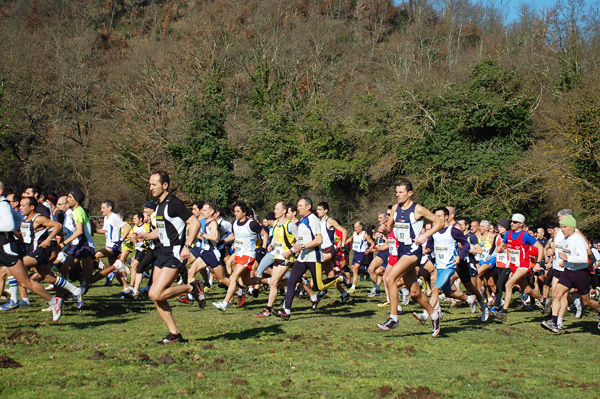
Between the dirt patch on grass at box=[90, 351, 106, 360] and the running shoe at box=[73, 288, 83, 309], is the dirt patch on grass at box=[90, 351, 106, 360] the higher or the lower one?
the lower one

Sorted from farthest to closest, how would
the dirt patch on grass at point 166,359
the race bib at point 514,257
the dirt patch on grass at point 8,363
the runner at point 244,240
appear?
the race bib at point 514,257 → the runner at point 244,240 → the dirt patch on grass at point 166,359 → the dirt patch on grass at point 8,363

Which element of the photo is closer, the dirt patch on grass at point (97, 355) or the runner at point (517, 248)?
the dirt patch on grass at point (97, 355)

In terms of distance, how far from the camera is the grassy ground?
5891 millimetres

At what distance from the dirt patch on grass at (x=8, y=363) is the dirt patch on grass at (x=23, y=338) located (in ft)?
3.86

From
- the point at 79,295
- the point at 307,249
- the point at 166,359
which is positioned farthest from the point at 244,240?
the point at 166,359

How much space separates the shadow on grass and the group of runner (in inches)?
27.4

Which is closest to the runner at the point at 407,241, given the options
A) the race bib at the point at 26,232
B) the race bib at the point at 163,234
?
the race bib at the point at 163,234

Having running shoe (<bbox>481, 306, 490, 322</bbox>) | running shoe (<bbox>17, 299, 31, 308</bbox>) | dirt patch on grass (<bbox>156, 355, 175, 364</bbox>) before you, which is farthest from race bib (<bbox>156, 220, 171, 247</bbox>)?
running shoe (<bbox>481, 306, 490, 322</bbox>)

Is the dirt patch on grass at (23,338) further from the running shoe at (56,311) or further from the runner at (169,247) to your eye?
the runner at (169,247)

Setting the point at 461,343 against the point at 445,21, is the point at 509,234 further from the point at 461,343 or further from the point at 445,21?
the point at 445,21

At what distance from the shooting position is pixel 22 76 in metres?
43.0

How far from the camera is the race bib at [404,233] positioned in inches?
346

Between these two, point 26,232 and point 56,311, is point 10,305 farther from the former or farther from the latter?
point 56,311

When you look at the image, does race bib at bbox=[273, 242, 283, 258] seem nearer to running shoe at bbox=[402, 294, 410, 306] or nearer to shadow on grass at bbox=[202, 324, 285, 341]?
shadow on grass at bbox=[202, 324, 285, 341]
